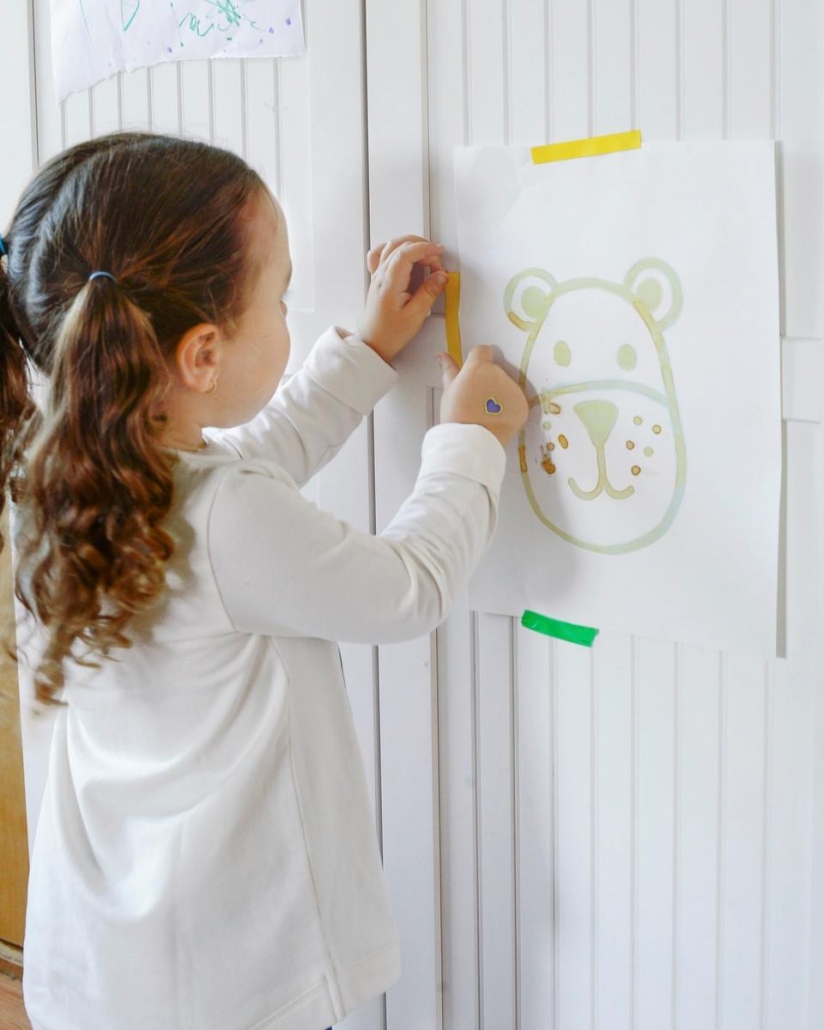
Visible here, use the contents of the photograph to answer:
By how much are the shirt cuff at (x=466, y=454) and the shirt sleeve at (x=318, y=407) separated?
0.12m

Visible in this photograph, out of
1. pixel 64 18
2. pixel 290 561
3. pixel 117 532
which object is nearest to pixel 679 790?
pixel 290 561

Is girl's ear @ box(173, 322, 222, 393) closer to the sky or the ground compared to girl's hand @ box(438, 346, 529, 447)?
closer to the sky

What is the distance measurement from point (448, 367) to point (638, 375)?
169mm

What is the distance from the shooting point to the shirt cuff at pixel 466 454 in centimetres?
Answer: 95

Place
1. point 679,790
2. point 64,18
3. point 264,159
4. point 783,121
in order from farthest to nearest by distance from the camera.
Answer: point 64,18 → point 264,159 → point 679,790 → point 783,121

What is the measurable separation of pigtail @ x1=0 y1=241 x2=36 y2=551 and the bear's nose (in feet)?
1.44

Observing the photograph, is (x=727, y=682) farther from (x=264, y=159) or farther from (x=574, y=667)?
(x=264, y=159)

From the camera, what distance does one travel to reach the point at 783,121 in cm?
85

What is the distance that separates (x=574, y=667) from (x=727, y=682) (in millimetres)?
138

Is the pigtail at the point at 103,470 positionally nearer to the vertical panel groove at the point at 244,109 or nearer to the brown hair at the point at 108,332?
the brown hair at the point at 108,332

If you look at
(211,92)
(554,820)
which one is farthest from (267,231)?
(554,820)

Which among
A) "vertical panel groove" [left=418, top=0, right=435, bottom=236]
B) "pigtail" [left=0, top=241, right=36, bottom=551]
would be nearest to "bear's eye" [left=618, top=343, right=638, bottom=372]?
"vertical panel groove" [left=418, top=0, right=435, bottom=236]

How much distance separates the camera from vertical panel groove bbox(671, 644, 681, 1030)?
98 cm

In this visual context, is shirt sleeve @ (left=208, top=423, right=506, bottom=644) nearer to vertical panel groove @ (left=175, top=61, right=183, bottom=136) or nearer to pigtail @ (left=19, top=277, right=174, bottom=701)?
pigtail @ (left=19, top=277, right=174, bottom=701)
